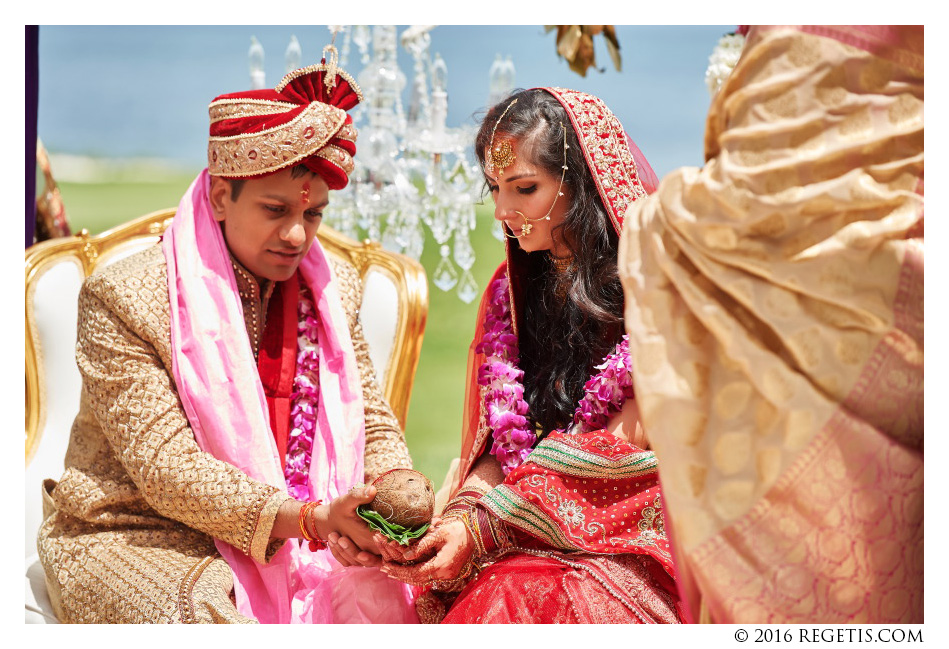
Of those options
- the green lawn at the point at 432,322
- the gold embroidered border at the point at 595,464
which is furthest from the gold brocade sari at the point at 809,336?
the green lawn at the point at 432,322

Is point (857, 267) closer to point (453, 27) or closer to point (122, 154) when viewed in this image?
point (453, 27)

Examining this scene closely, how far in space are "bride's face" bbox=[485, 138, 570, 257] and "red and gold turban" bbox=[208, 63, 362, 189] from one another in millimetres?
402

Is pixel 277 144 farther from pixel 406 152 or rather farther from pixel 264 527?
pixel 406 152

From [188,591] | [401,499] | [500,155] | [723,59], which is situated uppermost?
[723,59]

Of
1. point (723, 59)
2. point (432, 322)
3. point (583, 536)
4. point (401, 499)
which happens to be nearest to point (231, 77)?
point (432, 322)

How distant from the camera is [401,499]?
208 cm

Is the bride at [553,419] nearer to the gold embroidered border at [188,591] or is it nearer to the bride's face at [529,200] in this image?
the bride's face at [529,200]

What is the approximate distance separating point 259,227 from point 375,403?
581 millimetres

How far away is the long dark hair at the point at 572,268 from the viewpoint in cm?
243

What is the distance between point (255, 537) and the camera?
220 centimetres

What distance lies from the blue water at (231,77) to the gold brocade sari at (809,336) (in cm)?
311

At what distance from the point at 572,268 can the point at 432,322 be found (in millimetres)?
3596

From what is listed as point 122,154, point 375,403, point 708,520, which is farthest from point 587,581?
point 122,154

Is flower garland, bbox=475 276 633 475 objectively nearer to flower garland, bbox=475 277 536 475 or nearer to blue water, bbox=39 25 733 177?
flower garland, bbox=475 277 536 475
